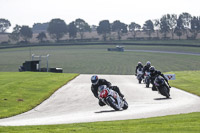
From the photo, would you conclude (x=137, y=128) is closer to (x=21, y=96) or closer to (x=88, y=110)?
(x=88, y=110)

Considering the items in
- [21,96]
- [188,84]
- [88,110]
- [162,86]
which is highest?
[162,86]

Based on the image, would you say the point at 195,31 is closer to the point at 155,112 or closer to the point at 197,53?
the point at 197,53

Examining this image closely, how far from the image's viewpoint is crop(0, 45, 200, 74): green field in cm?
6875

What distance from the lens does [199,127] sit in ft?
35.4

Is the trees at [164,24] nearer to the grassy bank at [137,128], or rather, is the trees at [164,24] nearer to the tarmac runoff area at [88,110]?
the tarmac runoff area at [88,110]

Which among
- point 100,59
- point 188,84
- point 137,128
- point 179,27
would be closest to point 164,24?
point 179,27

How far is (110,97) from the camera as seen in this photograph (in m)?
16.8

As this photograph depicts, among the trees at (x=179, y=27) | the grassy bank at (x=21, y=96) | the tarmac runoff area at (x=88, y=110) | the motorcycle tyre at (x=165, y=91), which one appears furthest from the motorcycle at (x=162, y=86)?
the trees at (x=179, y=27)

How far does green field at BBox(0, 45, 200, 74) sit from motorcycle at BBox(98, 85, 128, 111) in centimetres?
4504

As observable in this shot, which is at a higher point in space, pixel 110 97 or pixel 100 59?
pixel 110 97

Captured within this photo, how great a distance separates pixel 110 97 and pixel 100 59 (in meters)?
72.8

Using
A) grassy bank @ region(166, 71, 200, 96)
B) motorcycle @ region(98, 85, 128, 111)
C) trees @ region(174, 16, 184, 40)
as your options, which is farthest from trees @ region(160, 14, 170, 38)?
motorcycle @ region(98, 85, 128, 111)

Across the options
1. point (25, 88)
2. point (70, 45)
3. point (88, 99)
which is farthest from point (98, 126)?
point (70, 45)

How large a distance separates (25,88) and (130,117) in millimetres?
15359
